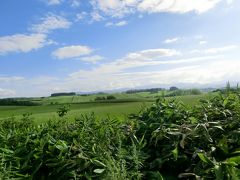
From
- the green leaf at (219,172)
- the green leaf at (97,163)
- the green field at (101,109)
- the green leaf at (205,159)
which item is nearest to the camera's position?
the green leaf at (219,172)

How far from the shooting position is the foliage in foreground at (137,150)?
8.78ft

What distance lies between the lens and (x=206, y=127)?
10.5ft

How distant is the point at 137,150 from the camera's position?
9.88 ft

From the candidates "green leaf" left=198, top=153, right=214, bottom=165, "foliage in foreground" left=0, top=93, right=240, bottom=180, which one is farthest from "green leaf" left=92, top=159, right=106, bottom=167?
"green leaf" left=198, top=153, right=214, bottom=165

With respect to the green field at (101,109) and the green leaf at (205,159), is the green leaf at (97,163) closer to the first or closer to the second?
the green leaf at (205,159)

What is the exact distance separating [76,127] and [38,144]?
560 millimetres

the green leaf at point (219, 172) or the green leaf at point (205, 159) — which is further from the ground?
the green leaf at point (205, 159)

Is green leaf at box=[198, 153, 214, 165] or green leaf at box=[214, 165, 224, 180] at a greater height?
green leaf at box=[198, 153, 214, 165]

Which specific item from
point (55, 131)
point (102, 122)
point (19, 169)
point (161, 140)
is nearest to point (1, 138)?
point (55, 131)

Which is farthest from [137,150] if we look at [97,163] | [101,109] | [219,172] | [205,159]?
[101,109]

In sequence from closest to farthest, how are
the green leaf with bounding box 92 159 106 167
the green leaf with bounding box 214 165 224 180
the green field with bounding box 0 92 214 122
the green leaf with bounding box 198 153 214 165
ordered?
the green leaf with bounding box 214 165 224 180
the green leaf with bounding box 198 153 214 165
the green leaf with bounding box 92 159 106 167
the green field with bounding box 0 92 214 122

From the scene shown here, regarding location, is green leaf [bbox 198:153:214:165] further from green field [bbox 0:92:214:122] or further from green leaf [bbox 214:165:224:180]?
green field [bbox 0:92:214:122]

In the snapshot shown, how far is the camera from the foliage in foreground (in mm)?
2676

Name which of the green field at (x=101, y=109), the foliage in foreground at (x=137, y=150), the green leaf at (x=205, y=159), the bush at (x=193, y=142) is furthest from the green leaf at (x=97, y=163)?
the green field at (x=101, y=109)
